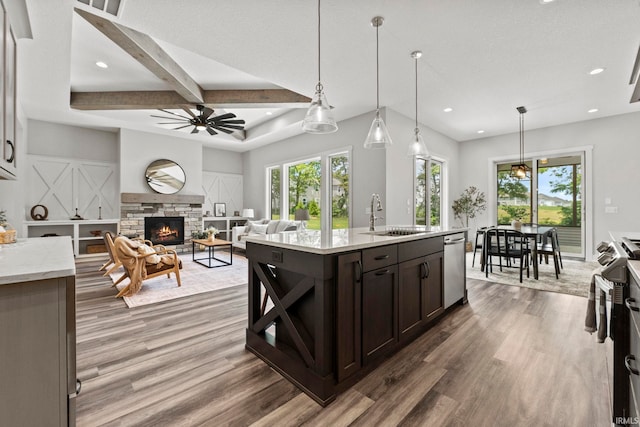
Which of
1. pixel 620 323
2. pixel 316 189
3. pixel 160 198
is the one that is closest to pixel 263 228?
pixel 316 189

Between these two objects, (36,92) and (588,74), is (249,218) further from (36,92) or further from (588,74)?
(588,74)

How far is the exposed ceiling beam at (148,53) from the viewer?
288cm

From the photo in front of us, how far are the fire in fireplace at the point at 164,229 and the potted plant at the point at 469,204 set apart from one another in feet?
23.7

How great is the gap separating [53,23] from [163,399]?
356cm

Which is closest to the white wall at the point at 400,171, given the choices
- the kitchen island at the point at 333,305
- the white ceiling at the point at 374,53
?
the white ceiling at the point at 374,53

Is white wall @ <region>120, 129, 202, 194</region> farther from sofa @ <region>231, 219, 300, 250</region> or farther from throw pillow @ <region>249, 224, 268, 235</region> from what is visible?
throw pillow @ <region>249, 224, 268, 235</region>

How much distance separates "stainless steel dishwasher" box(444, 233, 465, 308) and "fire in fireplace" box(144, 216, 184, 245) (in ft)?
22.0

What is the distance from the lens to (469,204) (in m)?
7.37

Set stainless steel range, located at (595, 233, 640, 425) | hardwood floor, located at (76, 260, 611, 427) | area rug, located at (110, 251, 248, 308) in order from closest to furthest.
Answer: stainless steel range, located at (595, 233, 640, 425) → hardwood floor, located at (76, 260, 611, 427) → area rug, located at (110, 251, 248, 308)

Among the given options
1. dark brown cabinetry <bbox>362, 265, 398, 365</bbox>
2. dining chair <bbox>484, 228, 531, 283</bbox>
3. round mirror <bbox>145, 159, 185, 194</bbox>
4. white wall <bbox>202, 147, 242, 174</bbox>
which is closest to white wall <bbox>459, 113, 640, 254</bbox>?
dining chair <bbox>484, 228, 531, 283</bbox>

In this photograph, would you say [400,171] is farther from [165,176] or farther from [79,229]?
[79,229]

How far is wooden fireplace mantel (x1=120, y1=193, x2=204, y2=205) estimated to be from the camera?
6.62 m

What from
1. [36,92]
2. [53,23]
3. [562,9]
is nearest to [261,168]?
[36,92]

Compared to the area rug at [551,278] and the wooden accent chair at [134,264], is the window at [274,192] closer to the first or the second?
the wooden accent chair at [134,264]
